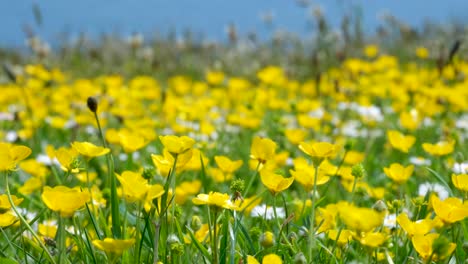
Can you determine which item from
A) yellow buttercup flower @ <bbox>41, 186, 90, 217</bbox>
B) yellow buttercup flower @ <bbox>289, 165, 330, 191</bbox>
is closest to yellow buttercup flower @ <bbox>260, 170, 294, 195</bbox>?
yellow buttercup flower @ <bbox>289, 165, 330, 191</bbox>

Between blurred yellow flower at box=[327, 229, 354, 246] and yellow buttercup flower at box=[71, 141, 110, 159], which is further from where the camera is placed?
blurred yellow flower at box=[327, 229, 354, 246]

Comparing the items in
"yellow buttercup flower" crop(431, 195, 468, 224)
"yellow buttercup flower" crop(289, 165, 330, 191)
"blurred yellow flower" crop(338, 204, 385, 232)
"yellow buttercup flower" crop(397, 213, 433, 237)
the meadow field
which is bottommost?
the meadow field

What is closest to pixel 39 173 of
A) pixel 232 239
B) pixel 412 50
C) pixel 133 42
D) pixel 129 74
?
pixel 232 239

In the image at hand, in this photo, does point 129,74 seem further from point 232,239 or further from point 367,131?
point 232,239

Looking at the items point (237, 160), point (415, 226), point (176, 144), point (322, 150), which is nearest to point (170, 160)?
point (176, 144)

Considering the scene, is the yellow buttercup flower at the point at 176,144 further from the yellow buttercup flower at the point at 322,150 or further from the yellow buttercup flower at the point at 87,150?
the yellow buttercup flower at the point at 322,150

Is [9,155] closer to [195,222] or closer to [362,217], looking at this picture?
[195,222]

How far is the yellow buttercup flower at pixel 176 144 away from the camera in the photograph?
1.14m

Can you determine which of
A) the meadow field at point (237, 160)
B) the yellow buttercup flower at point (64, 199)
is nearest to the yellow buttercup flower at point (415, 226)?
the meadow field at point (237, 160)

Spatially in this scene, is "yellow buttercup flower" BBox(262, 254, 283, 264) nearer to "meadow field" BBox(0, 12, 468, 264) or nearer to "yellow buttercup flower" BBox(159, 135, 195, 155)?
"meadow field" BBox(0, 12, 468, 264)

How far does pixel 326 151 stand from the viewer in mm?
1254

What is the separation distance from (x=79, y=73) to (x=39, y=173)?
5.68m

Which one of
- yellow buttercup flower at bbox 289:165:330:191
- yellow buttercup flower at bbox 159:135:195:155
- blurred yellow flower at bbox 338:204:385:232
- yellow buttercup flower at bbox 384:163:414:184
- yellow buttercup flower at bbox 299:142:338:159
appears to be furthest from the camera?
yellow buttercup flower at bbox 384:163:414:184

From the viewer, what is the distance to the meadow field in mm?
1182
